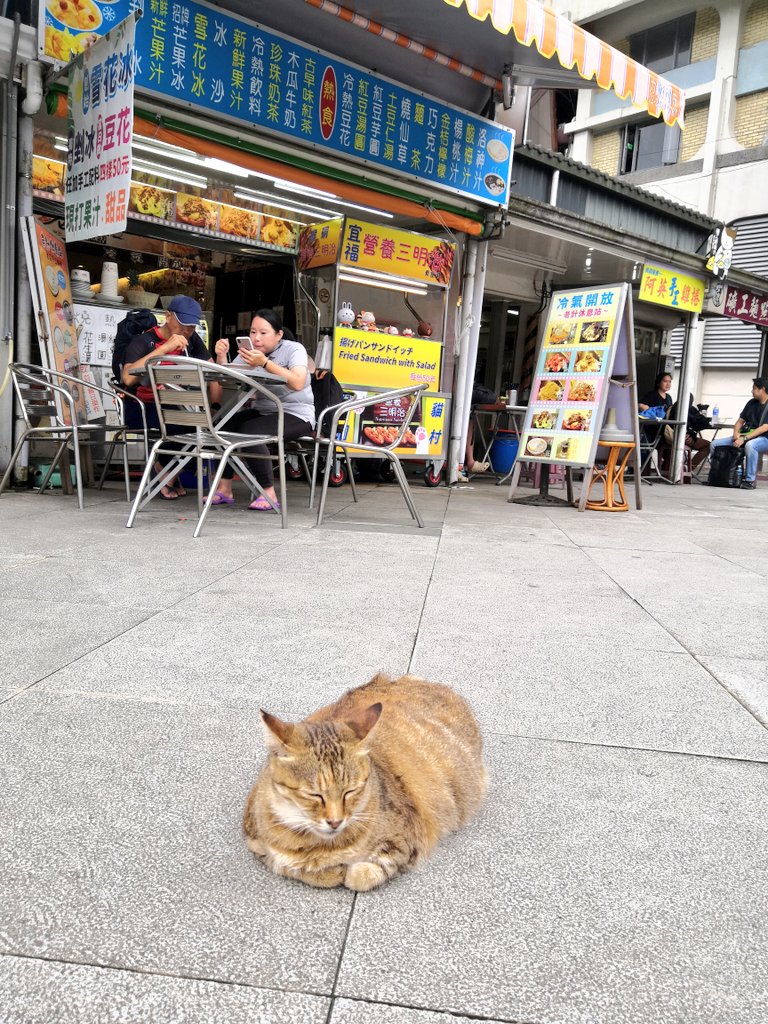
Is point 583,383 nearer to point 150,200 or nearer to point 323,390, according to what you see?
point 323,390

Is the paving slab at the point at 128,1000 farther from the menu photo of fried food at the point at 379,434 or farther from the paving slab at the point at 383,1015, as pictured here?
the menu photo of fried food at the point at 379,434

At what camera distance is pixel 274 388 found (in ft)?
18.2

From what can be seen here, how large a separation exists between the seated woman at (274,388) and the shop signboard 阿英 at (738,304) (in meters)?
8.79

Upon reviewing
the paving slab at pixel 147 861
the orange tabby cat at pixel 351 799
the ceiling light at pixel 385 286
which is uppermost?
the ceiling light at pixel 385 286

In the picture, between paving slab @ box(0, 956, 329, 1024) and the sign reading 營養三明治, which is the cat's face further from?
the sign reading 營養三明治

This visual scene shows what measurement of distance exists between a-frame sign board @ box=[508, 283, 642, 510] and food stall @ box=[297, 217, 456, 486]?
1418 mm

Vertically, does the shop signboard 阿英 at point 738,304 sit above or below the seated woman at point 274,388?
above

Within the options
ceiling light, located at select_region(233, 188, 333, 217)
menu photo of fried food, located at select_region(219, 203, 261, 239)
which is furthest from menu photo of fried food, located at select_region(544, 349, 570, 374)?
menu photo of fried food, located at select_region(219, 203, 261, 239)

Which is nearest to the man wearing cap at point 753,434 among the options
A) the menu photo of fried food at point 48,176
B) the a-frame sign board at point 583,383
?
the a-frame sign board at point 583,383

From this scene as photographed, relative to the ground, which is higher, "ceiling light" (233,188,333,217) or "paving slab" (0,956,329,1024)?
"ceiling light" (233,188,333,217)

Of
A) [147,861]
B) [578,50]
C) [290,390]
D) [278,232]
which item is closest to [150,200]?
[278,232]

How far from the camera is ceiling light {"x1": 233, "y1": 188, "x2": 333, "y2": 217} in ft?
28.7

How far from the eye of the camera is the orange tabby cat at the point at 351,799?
4.12 feet

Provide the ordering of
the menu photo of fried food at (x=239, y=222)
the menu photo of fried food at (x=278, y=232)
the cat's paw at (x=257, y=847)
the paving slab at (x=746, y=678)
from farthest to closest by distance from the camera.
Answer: the menu photo of fried food at (x=278, y=232)
the menu photo of fried food at (x=239, y=222)
the paving slab at (x=746, y=678)
the cat's paw at (x=257, y=847)
